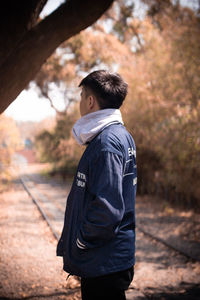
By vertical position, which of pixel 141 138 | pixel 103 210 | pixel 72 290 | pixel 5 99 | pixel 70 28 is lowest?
pixel 72 290

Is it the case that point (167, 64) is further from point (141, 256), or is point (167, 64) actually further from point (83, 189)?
point (83, 189)

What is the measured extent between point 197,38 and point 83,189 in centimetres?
728

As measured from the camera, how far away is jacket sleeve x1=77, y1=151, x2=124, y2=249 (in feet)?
5.54

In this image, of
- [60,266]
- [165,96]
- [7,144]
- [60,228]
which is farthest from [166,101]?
[7,144]

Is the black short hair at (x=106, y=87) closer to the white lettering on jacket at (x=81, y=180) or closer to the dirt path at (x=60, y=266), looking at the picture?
the white lettering on jacket at (x=81, y=180)

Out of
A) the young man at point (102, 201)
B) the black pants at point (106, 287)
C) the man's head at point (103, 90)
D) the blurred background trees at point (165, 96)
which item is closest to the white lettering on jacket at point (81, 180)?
the young man at point (102, 201)

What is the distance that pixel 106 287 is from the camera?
5.95 feet

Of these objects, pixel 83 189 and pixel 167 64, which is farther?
pixel 167 64

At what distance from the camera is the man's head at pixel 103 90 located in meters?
1.95

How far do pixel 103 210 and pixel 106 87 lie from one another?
846 mm

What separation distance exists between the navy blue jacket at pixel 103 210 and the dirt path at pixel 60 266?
264 cm

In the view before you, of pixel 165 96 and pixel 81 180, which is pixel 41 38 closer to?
pixel 81 180

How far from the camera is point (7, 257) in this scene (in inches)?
219

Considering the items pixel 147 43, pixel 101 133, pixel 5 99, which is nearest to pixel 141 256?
pixel 5 99
